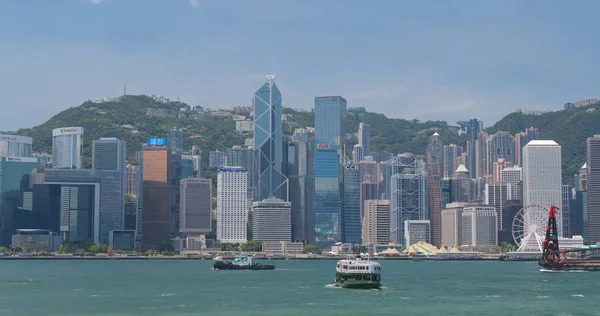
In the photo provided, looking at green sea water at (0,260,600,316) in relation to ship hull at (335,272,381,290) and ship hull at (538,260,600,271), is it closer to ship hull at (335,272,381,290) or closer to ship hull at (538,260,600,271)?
ship hull at (335,272,381,290)

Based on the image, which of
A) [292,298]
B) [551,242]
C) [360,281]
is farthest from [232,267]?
[292,298]

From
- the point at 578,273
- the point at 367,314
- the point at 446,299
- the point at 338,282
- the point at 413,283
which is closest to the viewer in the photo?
the point at 367,314

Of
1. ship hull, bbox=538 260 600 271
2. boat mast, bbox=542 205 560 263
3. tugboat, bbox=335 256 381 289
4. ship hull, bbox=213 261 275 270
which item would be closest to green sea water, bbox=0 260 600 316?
tugboat, bbox=335 256 381 289

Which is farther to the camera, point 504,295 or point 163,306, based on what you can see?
point 504,295

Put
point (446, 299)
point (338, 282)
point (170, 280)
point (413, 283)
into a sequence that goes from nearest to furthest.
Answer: point (446, 299)
point (338, 282)
point (413, 283)
point (170, 280)

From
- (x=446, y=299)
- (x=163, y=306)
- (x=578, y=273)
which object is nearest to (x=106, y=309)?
(x=163, y=306)

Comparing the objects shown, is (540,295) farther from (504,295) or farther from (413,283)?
(413,283)

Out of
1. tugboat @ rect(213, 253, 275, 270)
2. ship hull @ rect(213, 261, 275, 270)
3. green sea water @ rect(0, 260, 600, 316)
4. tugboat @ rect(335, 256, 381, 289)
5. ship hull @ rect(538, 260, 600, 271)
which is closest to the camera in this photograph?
green sea water @ rect(0, 260, 600, 316)

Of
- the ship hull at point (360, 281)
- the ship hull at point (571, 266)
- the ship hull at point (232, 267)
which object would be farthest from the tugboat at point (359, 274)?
the ship hull at point (232, 267)

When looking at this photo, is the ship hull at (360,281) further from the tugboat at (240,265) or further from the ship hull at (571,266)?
the tugboat at (240,265)
